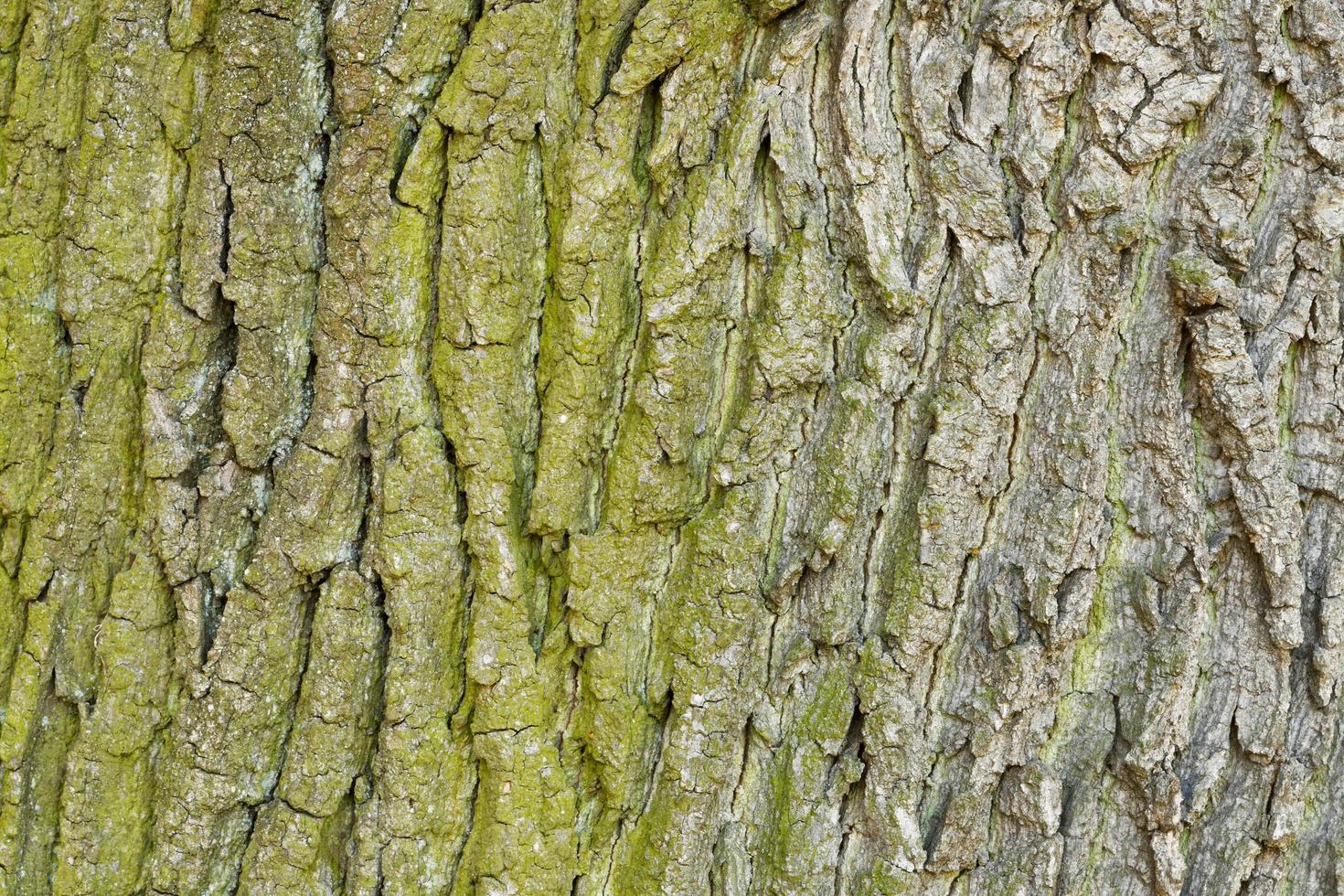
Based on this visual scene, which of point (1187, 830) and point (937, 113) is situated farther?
point (1187, 830)

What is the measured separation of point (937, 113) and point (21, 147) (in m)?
1.66

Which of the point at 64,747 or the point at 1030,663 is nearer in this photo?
the point at 1030,663

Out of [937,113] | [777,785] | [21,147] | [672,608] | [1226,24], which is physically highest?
[1226,24]

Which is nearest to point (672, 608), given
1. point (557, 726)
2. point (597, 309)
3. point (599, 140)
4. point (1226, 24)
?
point (557, 726)

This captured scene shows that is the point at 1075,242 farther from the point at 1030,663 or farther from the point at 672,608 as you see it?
the point at 672,608

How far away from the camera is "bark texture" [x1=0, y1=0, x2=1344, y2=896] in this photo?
68.0 inches

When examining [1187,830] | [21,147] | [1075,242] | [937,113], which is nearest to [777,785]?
[1187,830]

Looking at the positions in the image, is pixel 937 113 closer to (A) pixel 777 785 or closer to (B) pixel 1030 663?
(B) pixel 1030 663

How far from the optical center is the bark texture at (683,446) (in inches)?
68.0

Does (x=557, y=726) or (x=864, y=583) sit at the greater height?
(x=864, y=583)

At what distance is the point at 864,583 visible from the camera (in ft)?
5.91

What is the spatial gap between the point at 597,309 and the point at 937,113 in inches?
26.0

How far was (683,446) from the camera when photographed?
179cm

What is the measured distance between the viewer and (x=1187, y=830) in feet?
6.07
